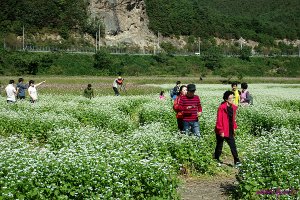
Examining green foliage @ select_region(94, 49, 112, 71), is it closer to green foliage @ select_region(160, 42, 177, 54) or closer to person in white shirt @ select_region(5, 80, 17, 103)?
green foliage @ select_region(160, 42, 177, 54)

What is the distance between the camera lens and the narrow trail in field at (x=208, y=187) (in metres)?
9.16

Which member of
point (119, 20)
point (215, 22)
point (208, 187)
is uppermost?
point (215, 22)

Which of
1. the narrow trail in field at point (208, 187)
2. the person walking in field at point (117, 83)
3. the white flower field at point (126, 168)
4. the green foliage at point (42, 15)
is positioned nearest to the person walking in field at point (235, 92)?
the white flower field at point (126, 168)

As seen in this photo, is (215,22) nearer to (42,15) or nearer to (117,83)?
(42,15)

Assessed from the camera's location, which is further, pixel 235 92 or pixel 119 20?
pixel 119 20

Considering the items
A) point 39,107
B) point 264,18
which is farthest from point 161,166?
point 264,18

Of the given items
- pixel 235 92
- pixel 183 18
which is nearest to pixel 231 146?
pixel 235 92

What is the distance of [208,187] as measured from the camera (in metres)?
9.91

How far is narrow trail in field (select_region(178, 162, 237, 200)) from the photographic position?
9.16m

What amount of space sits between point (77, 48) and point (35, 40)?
1017 cm

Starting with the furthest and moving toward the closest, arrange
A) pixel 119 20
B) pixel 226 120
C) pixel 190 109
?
pixel 119 20
pixel 190 109
pixel 226 120

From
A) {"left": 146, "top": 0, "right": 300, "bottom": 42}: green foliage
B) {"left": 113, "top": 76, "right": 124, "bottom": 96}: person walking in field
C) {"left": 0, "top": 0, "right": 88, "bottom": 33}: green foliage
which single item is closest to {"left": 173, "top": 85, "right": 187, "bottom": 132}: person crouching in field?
{"left": 113, "top": 76, "right": 124, "bottom": 96}: person walking in field

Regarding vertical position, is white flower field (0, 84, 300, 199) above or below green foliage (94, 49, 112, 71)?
below

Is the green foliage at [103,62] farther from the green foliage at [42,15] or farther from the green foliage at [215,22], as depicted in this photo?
the green foliage at [215,22]
